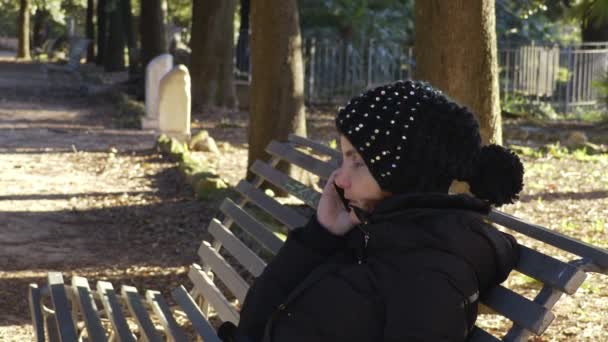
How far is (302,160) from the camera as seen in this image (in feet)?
16.7

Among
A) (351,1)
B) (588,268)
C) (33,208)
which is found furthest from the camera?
(351,1)

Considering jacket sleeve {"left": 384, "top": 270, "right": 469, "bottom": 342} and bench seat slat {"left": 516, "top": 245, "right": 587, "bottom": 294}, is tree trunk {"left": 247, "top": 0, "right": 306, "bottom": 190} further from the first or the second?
jacket sleeve {"left": 384, "top": 270, "right": 469, "bottom": 342}

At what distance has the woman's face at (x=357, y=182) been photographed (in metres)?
2.98

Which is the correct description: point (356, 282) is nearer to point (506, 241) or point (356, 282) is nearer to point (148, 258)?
point (506, 241)

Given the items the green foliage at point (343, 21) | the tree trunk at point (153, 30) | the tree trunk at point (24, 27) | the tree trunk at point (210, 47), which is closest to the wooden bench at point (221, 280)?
the tree trunk at point (210, 47)

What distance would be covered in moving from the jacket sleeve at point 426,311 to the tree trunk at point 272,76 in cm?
747

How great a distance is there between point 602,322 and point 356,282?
11.4ft

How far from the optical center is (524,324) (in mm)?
2799

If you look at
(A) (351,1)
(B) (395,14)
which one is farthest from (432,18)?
(B) (395,14)

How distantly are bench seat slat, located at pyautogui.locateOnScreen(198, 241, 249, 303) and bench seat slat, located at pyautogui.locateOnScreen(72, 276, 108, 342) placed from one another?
1.75 ft

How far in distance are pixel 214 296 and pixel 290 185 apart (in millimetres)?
611

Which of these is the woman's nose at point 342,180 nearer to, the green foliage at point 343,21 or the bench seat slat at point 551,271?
the bench seat slat at point 551,271

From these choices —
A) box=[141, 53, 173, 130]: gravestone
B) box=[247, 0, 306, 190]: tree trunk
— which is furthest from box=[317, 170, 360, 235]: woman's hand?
box=[141, 53, 173, 130]: gravestone

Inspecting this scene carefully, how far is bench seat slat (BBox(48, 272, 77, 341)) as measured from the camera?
451 centimetres
